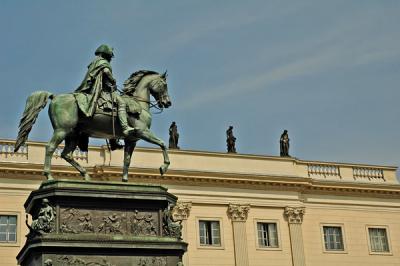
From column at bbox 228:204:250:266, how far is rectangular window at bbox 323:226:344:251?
5.52 meters

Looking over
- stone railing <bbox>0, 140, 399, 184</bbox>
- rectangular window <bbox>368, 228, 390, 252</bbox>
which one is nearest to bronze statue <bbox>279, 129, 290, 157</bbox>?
stone railing <bbox>0, 140, 399, 184</bbox>

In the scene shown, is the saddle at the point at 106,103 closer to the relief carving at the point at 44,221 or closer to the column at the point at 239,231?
the relief carving at the point at 44,221

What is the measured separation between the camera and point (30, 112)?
14.9 meters

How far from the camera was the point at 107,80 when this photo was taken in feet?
49.4

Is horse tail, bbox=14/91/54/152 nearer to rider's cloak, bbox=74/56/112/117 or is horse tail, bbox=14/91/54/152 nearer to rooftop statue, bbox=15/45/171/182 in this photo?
rooftop statue, bbox=15/45/171/182

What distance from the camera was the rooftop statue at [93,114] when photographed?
48.1ft

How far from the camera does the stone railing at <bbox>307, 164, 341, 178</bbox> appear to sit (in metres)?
46.8

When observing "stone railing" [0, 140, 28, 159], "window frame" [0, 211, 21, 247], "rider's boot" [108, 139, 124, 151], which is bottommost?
"rider's boot" [108, 139, 124, 151]

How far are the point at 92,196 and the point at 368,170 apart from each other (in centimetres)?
3697

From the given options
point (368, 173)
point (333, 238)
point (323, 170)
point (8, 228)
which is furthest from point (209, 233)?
point (368, 173)

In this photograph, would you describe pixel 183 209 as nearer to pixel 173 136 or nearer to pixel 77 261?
pixel 173 136

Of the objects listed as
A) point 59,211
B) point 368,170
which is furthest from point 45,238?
point 368,170

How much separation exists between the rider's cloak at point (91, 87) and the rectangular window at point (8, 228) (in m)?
24.7

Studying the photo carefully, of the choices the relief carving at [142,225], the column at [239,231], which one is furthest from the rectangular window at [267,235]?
the relief carving at [142,225]
